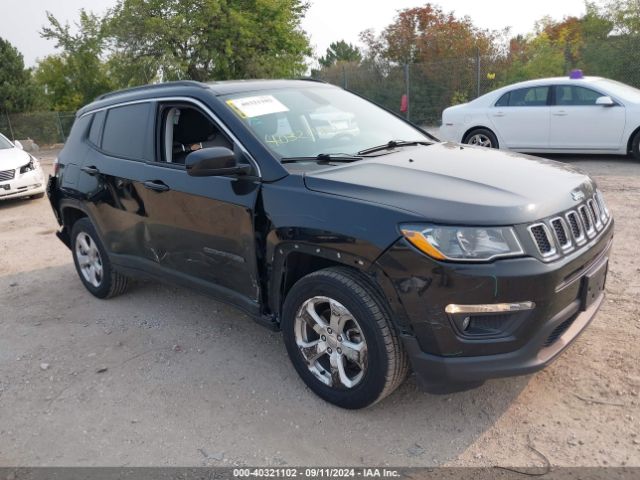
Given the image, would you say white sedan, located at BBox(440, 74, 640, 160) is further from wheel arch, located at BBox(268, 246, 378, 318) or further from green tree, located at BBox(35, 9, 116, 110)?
green tree, located at BBox(35, 9, 116, 110)

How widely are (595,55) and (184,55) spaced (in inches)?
629

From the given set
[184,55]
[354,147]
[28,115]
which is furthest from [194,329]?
[28,115]

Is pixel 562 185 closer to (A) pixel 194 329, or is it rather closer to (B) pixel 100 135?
(A) pixel 194 329

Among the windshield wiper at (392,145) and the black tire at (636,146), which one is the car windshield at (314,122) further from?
the black tire at (636,146)

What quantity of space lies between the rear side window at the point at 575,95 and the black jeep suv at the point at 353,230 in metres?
6.31

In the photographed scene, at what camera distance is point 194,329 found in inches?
174

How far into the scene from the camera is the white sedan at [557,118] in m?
9.08

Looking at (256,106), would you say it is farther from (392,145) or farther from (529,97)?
(529,97)

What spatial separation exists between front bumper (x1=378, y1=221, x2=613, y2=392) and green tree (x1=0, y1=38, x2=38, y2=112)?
2817cm

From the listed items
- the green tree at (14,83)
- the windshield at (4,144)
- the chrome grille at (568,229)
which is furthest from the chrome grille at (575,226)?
the green tree at (14,83)

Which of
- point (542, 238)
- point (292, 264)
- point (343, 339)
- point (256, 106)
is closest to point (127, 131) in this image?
point (256, 106)

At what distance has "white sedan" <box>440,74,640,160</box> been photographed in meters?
9.08

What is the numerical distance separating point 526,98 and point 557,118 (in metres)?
0.69

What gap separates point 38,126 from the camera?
1024 inches
